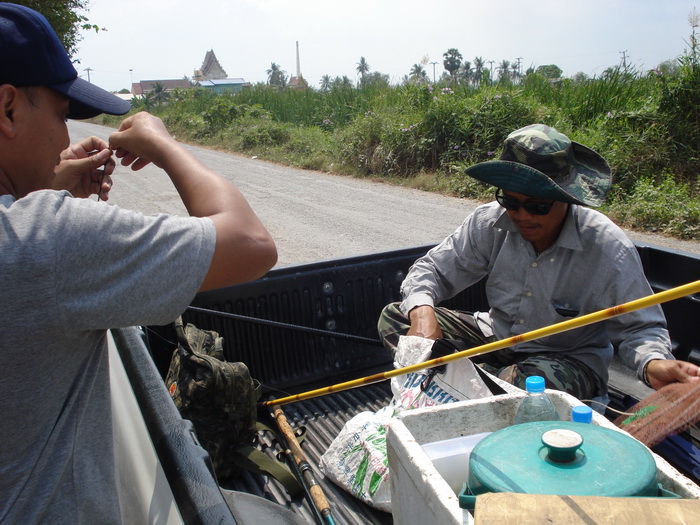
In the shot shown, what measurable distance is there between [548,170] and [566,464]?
152 centimetres

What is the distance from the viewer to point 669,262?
108 inches

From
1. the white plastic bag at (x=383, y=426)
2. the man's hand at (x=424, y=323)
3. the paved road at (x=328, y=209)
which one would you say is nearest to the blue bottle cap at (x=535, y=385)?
the white plastic bag at (x=383, y=426)

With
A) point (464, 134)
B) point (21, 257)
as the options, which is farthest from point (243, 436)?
point (464, 134)

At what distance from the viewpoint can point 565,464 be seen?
4.10 ft

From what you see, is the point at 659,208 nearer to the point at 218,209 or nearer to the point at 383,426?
the point at 383,426

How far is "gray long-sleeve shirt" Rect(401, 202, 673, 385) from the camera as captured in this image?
229cm

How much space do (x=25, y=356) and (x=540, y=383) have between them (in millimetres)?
1212

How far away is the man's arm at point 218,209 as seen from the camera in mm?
1055

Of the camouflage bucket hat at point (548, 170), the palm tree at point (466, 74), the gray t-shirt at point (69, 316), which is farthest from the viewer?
the palm tree at point (466, 74)

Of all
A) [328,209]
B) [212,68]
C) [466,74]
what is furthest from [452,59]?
[328,209]

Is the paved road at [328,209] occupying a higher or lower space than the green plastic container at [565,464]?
lower

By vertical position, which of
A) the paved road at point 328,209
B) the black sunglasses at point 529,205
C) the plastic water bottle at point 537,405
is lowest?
the paved road at point 328,209

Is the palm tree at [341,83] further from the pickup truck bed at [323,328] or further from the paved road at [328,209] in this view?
the pickup truck bed at [323,328]

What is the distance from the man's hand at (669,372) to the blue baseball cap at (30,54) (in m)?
1.91
